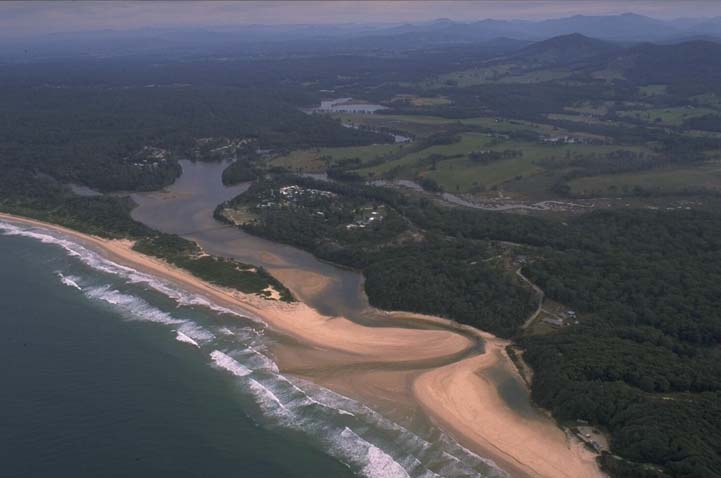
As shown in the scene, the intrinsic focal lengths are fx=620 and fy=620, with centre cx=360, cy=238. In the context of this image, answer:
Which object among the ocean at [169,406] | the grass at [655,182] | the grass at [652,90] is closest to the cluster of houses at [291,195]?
the ocean at [169,406]

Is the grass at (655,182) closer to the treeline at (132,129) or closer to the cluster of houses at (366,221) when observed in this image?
the cluster of houses at (366,221)

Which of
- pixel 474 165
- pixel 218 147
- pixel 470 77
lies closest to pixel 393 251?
pixel 474 165

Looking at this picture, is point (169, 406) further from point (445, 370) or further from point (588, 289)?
point (588, 289)

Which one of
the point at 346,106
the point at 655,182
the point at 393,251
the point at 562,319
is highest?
the point at 346,106

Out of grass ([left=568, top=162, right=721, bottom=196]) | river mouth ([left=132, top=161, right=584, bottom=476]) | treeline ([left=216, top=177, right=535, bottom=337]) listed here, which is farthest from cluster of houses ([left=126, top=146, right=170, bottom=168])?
grass ([left=568, top=162, right=721, bottom=196])

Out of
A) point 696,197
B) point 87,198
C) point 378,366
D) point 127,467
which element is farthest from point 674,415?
point 87,198

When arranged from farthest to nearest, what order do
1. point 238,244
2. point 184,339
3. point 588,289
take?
point 238,244 → point 588,289 → point 184,339

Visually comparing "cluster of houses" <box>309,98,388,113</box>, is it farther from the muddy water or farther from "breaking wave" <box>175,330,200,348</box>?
"breaking wave" <box>175,330,200,348</box>
